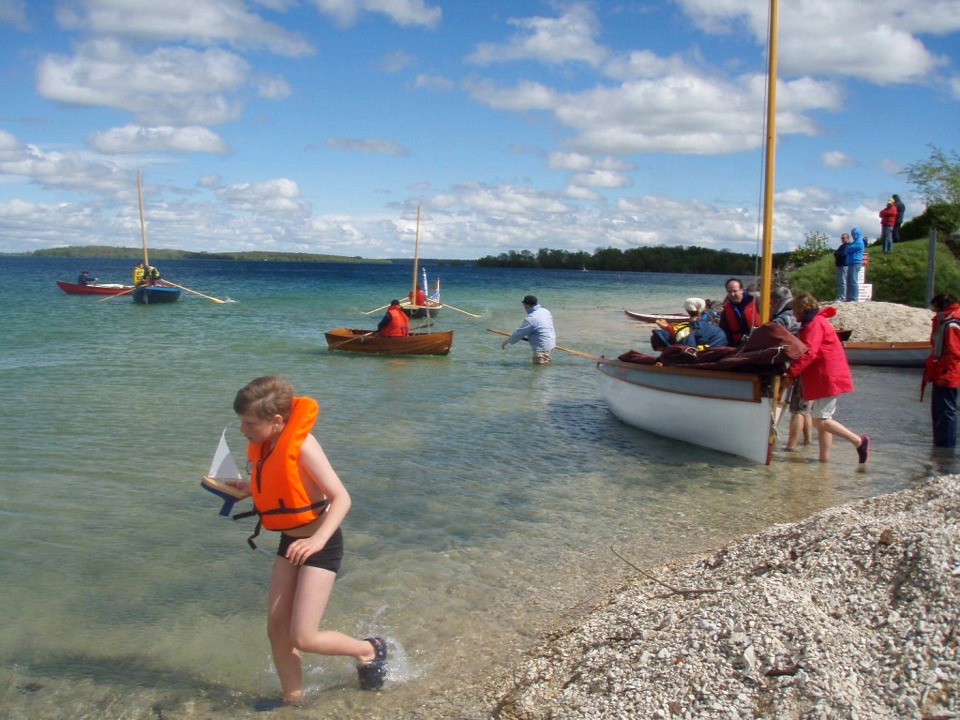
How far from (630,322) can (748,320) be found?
1023 inches

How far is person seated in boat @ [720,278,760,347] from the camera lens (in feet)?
37.0

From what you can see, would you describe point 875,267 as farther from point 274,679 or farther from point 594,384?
point 274,679

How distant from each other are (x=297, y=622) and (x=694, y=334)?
26.6ft

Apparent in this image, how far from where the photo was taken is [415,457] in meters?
10.1

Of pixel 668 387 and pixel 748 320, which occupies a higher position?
pixel 748 320

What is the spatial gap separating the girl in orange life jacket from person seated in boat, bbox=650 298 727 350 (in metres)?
7.53

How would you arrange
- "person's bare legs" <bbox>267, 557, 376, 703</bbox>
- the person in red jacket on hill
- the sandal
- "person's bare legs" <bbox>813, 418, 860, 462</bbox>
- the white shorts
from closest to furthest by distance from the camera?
1. "person's bare legs" <bbox>267, 557, 376, 703</bbox>
2. the sandal
3. the white shorts
4. "person's bare legs" <bbox>813, 418, 860, 462</bbox>
5. the person in red jacket on hill

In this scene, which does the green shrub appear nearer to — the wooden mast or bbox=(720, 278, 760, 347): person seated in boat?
bbox=(720, 278, 760, 347): person seated in boat

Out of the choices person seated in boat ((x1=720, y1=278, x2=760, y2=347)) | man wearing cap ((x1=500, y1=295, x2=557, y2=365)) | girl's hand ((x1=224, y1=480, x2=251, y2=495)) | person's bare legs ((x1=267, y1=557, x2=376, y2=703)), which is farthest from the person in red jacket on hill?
man wearing cap ((x1=500, y1=295, x2=557, y2=365))

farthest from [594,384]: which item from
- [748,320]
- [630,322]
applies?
[630,322]

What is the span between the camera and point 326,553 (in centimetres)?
402

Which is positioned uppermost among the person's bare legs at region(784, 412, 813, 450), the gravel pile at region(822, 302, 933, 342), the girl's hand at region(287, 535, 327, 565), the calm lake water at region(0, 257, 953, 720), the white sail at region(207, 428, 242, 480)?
the gravel pile at region(822, 302, 933, 342)

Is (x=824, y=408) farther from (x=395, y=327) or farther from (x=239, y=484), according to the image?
(x=395, y=327)

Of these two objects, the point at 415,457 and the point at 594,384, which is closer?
the point at 415,457
